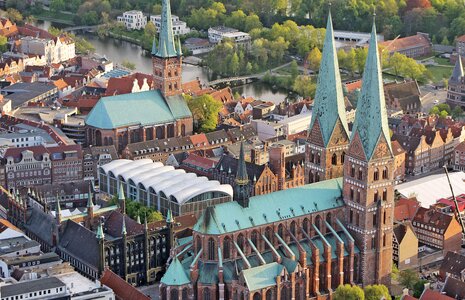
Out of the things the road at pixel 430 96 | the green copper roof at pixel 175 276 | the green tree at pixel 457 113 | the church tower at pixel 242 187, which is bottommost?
the road at pixel 430 96

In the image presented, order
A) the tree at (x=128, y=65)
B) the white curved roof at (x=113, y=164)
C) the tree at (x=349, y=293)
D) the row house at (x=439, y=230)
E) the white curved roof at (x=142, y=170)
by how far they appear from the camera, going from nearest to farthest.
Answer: the tree at (x=349, y=293) < the row house at (x=439, y=230) < the white curved roof at (x=142, y=170) < the white curved roof at (x=113, y=164) < the tree at (x=128, y=65)

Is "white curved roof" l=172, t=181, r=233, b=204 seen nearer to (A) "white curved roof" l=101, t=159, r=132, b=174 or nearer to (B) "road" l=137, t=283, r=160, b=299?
(A) "white curved roof" l=101, t=159, r=132, b=174

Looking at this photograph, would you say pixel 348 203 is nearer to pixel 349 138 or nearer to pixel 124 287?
pixel 349 138

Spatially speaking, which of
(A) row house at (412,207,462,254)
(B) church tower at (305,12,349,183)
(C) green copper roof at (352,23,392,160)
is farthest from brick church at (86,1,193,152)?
(C) green copper roof at (352,23,392,160)

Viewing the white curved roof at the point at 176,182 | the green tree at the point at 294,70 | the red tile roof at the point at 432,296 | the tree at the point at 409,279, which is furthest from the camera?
the green tree at the point at 294,70

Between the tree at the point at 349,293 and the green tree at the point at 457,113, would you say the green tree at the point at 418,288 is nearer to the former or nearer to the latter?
the tree at the point at 349,293

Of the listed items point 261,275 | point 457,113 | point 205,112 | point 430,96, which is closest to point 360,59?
point 430,96

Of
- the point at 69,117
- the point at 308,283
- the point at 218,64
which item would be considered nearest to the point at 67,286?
the point at 308,283

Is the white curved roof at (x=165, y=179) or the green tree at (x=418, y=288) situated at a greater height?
the white curved roof at (x=165, y=179)

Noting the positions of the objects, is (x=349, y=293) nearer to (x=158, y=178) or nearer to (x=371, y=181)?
(x=371, y=181)

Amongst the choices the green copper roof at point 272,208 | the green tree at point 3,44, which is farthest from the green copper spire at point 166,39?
the green tree at point 3,44
